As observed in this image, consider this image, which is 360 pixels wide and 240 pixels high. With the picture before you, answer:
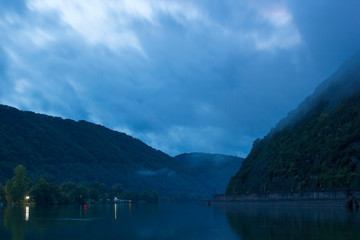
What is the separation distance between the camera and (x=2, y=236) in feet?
90.9

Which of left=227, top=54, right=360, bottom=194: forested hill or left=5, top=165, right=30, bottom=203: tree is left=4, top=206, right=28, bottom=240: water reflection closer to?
left=227, top=54, right=360, bottom=194: forested hill

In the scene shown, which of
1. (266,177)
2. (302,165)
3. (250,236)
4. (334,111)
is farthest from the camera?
(266,177)

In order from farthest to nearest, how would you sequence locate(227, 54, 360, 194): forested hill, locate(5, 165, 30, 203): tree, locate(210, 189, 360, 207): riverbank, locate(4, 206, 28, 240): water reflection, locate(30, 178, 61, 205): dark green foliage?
locate(30, 178, 61, 205): dark green foliage → locate(5, 165, 30, 203): tree → locate(227, 54, 360, 194): forested hill → locate(210, 189, 360, 207): riverbank → locate(4, 206, 28, 240): water reflection

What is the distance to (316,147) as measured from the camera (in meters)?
108

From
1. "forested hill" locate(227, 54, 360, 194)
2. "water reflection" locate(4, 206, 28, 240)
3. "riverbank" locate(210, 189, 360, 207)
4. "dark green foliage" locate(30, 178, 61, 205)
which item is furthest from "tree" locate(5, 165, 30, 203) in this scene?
"water reflection" locate(4, 206, 28, 240)

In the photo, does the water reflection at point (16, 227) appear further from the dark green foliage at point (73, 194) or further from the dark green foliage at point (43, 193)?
the dark green foliage at point (73, 194)

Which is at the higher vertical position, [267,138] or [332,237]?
[267,138]

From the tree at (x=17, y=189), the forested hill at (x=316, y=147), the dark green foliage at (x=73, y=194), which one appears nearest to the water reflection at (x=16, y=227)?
the forested hill at (x=316, y=147)

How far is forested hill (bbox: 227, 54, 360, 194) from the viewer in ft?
301

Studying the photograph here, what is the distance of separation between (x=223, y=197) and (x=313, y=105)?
4912 centimetres

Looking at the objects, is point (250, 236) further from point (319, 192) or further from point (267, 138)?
point (267, 138)

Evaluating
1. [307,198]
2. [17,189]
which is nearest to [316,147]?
[307,198]

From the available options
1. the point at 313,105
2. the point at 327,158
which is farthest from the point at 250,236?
the point at 313,105

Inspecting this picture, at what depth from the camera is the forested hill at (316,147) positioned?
9181cm
